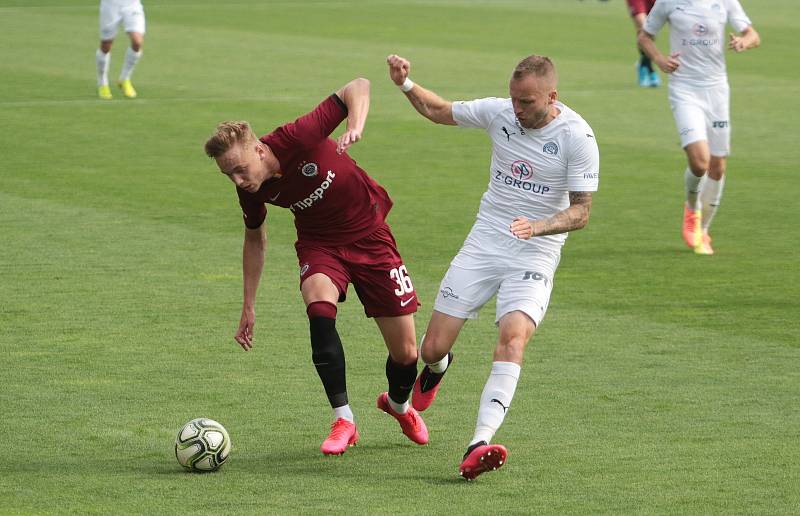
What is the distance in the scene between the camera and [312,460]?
23.8 ft

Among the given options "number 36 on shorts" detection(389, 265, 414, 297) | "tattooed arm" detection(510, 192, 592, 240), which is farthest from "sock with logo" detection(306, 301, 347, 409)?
"tattooed arm" detection(510, 192, 592, 240)

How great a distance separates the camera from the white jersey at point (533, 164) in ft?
23.9

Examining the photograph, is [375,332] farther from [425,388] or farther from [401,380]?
[401,380]

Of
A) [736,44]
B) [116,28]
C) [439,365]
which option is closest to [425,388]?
[439,365]

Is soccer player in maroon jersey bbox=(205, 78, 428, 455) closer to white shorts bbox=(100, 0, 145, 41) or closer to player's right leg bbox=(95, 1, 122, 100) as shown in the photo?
player's right leg bbox=(95, 1, 122, 100)

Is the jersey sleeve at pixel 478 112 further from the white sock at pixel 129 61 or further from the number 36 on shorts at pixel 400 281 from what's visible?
the white sock at pixel 129 61

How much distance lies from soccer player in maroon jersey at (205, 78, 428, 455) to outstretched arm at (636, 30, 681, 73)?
Answer: 5624mm

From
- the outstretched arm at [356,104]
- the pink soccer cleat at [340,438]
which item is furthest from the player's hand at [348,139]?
the pink soccer cleat at [340,438]

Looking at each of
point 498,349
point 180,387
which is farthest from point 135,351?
point 498,349

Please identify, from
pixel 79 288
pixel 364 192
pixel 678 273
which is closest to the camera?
pixel 364 192

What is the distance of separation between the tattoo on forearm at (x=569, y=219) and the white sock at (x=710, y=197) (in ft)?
20.2

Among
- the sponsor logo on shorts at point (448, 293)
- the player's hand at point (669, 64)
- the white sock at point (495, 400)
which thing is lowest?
the player's hand at point (669, 64)

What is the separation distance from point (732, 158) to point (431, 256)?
668cm

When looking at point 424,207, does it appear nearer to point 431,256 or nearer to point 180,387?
point 431,256
